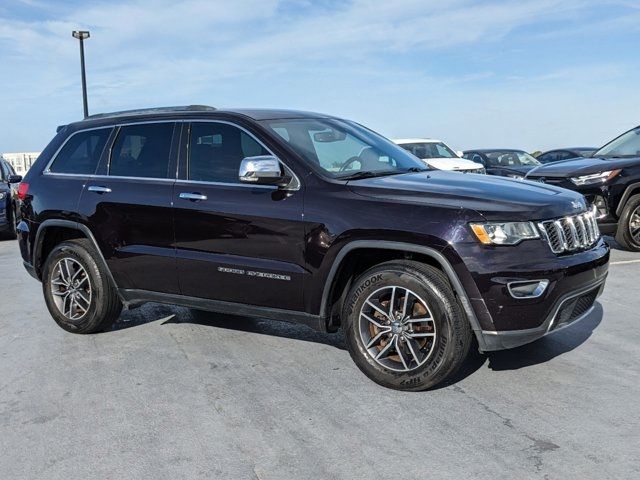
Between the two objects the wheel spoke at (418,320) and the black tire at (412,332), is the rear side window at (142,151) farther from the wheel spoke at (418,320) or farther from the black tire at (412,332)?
the wheel spoke at (418,320)

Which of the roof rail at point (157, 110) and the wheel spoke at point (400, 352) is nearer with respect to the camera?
the wheel spoke at point (400, 352)

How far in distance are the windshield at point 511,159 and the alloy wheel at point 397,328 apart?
15.6 m

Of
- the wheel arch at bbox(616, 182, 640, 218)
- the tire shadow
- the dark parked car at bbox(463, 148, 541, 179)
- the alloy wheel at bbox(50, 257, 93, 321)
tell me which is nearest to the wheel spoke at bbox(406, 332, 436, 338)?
the tire shadow

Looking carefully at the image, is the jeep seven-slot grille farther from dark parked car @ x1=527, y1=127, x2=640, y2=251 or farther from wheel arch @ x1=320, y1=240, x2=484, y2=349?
dark parked car @ x1=527, y1=127, x2=640, y2=251

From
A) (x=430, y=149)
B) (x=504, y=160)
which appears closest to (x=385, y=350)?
(x=430, y=149)

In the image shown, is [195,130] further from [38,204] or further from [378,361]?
[378,361]

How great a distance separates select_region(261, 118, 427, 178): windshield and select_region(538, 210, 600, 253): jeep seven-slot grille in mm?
1309

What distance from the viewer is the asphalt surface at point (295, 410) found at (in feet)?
10.7

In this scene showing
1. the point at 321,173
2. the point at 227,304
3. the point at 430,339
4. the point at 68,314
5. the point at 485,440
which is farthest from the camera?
the point at 68,314

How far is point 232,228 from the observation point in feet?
15.4

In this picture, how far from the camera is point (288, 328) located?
577 centimetres

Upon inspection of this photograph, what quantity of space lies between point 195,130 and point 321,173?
1182 mm

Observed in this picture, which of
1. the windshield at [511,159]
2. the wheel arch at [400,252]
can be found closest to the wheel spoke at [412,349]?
the wheel arch at [400,252]

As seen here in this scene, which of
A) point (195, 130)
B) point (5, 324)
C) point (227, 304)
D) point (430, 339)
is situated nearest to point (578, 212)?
point (430, 339)
